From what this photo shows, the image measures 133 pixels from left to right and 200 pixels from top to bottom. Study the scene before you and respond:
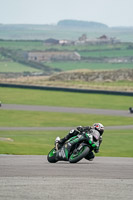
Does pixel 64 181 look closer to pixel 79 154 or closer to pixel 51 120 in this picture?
pixel 79 154

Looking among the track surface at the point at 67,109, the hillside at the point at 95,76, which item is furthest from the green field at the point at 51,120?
the hillside at the point at 95,76

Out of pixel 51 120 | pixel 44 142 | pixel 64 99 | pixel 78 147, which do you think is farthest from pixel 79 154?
pixel 64 99

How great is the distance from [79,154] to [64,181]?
420 centimetres

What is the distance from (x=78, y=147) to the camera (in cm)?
2161

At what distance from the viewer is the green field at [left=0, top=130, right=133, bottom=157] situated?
3225cm

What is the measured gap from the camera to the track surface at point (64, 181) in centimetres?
1527

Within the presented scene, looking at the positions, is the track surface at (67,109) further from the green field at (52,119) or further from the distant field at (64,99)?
the distant field at (64,99)

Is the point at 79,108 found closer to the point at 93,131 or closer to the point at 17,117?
the point at 17,117

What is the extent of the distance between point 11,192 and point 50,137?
35.2 m

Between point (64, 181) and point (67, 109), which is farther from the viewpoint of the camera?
point (67, 109)

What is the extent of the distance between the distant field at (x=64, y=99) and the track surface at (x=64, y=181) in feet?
212

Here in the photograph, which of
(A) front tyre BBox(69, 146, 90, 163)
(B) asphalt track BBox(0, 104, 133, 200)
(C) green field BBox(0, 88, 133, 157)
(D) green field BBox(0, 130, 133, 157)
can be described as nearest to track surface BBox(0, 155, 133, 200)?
(B) asphalt track BBox(0, 104, 133, 200)

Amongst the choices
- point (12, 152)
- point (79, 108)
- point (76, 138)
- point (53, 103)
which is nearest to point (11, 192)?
point (76, 138)

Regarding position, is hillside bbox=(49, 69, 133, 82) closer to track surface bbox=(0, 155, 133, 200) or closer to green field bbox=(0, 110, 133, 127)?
green field bbox=(0, 110, 133, 127)
